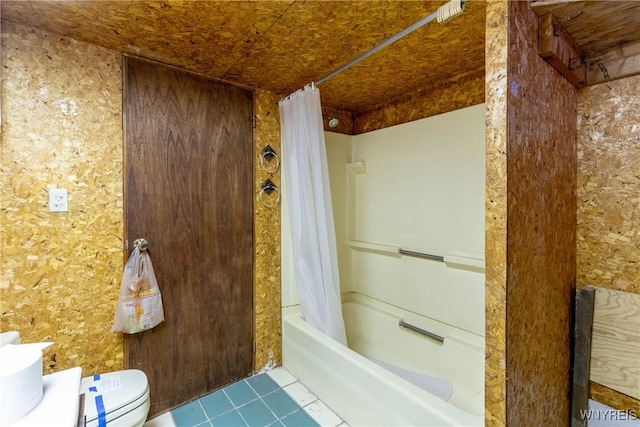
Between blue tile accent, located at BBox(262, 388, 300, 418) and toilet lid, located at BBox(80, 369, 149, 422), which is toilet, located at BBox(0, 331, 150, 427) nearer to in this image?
toilet lid, located at BBox(80, 369, 149, 422)

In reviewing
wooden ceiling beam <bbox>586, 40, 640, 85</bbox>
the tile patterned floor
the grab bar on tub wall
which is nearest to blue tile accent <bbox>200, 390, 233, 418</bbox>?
the tile patterned floor

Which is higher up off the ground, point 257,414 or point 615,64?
point 615,64

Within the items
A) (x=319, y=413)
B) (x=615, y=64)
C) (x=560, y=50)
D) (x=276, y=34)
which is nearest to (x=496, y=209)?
(x=560, y=50)

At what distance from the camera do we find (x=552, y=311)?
1070 mm

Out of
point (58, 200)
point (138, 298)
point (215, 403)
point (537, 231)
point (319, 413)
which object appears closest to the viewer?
point (537, 231)

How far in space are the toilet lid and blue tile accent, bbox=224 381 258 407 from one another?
65 centimetres

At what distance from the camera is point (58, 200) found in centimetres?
143

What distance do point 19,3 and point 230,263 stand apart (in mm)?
1617

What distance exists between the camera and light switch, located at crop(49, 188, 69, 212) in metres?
1.42

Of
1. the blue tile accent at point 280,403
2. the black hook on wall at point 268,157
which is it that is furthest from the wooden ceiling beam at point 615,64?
the blue tile accent at point 280,403

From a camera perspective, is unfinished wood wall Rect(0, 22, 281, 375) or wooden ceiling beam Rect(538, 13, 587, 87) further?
unfinished wood wall Rect(0, 22, 281, 375)

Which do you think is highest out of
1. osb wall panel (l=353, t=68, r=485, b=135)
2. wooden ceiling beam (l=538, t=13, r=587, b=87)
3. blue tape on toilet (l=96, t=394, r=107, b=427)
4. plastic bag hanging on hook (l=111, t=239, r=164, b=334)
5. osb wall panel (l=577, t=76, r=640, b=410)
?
osb wall panel (l=353, t=68, r=485, b=135)

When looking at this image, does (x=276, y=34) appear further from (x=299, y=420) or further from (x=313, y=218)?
(x=299, y=420)

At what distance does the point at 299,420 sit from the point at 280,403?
196 millimetres
